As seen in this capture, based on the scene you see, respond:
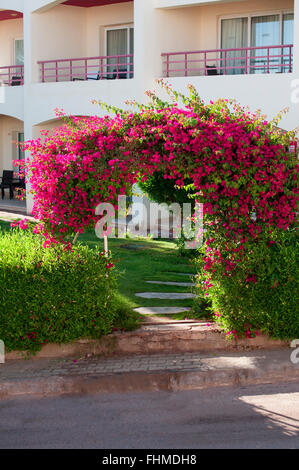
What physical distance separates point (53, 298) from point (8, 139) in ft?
60.8

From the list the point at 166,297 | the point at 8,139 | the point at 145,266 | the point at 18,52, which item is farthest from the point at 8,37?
the point at 166,297

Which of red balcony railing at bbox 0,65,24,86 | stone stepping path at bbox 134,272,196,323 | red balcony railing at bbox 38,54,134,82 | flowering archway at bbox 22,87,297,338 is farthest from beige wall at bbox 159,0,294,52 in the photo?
flowering archway at bbox 22,87,297,338

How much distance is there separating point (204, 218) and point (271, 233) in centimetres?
90

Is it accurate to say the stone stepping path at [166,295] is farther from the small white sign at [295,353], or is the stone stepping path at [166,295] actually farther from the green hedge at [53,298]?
the small white sign at [295,353]

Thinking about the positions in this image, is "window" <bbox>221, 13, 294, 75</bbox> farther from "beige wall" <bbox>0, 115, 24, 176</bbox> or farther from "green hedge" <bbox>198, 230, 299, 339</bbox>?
"green hedge" <bbox>198, 230, 299, 339</bbox>

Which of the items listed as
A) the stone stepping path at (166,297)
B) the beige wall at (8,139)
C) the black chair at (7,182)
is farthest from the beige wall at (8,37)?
the stone stepping path at (166,297)

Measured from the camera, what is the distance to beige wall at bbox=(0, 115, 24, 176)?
82.7 feet

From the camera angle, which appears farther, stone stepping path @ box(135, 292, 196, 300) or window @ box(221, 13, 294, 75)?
window @ box(221, 13, 294, 75)

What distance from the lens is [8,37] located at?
24.5 meters

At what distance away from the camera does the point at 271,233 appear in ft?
27.3

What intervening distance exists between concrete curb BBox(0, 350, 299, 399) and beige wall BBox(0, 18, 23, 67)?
19.0 metres

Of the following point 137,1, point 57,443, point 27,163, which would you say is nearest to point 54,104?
point 137,1

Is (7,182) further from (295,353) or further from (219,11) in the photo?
(295,353)

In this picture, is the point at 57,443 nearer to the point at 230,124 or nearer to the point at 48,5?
the point at 230,124
